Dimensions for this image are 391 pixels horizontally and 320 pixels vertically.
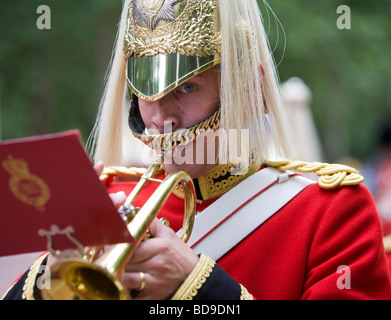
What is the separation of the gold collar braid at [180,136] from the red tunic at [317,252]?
50cm

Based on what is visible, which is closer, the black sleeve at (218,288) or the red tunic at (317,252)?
the black sleeve at (218,288)

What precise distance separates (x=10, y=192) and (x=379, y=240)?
146 centimetres

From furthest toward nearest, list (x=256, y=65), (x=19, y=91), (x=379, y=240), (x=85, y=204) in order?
(x=19, y=91) → (x=256, y=65) → (x=379, y=240) → (x=85, y=204)

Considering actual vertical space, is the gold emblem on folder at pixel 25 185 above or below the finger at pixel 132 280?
above

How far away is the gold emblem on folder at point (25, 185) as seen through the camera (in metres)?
1.94

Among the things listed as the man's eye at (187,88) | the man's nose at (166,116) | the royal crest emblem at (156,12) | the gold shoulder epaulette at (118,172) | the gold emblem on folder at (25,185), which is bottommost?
the gold shoulder epaulette at (118,172)

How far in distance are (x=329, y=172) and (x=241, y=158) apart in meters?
0.39

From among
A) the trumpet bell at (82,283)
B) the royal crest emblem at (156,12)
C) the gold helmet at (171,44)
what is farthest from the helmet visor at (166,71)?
the trumpet bell at (82,283)

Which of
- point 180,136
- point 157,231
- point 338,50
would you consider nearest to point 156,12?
point 180,136

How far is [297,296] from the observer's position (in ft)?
8.76

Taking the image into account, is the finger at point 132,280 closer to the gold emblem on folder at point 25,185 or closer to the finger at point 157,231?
the finger at point 157,231

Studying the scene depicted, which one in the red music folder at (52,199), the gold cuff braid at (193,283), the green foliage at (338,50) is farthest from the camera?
the green foliage at (338,50)
